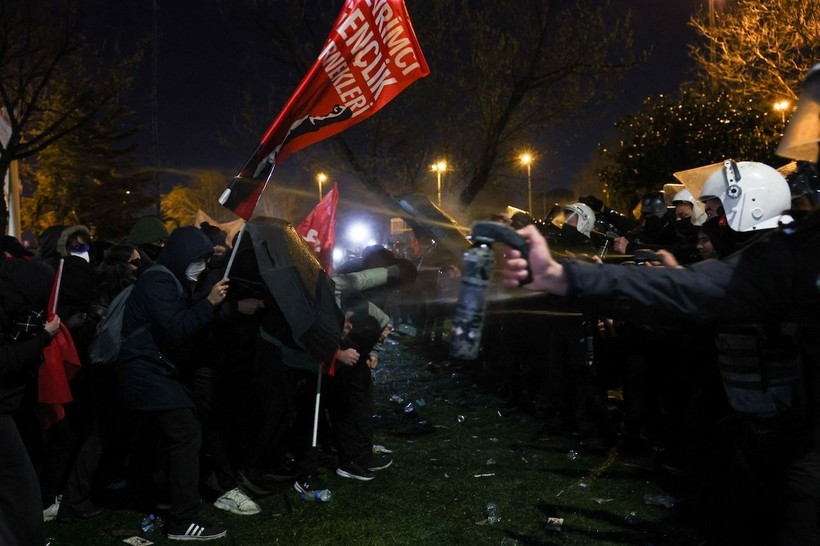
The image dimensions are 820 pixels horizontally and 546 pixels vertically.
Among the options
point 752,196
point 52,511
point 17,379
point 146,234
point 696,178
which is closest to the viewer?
point 17,379

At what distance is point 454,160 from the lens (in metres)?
24.4

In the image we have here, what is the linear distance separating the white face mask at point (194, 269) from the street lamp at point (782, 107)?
1341 centimetres

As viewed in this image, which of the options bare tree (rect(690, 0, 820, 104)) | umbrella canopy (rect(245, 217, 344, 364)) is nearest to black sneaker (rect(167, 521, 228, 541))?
umbrella canopy (rect(245, 217, 344, 364))

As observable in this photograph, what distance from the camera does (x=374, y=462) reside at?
6.57 m

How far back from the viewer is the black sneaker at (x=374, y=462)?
6527 millimetres

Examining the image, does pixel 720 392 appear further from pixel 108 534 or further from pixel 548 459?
pixel 108 534

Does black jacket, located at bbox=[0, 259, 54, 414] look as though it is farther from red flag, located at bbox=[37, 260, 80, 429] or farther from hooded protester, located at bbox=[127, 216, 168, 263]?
hooded protester, located at bbox=[127, 216, 168, 263]

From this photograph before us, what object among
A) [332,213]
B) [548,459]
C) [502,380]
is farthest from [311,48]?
[548,459]

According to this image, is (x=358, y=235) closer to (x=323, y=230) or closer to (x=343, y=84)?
(x=323, y=230)

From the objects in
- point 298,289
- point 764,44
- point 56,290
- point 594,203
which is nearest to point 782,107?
point 764,44

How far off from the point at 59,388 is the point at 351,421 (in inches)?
99.2

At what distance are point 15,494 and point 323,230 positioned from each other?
3.58 meters

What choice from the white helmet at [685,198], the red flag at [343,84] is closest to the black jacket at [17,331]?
the red flag at [343,84]

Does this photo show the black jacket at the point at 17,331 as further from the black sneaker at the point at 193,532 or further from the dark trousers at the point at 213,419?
the dark trousers at the point at 213,419
